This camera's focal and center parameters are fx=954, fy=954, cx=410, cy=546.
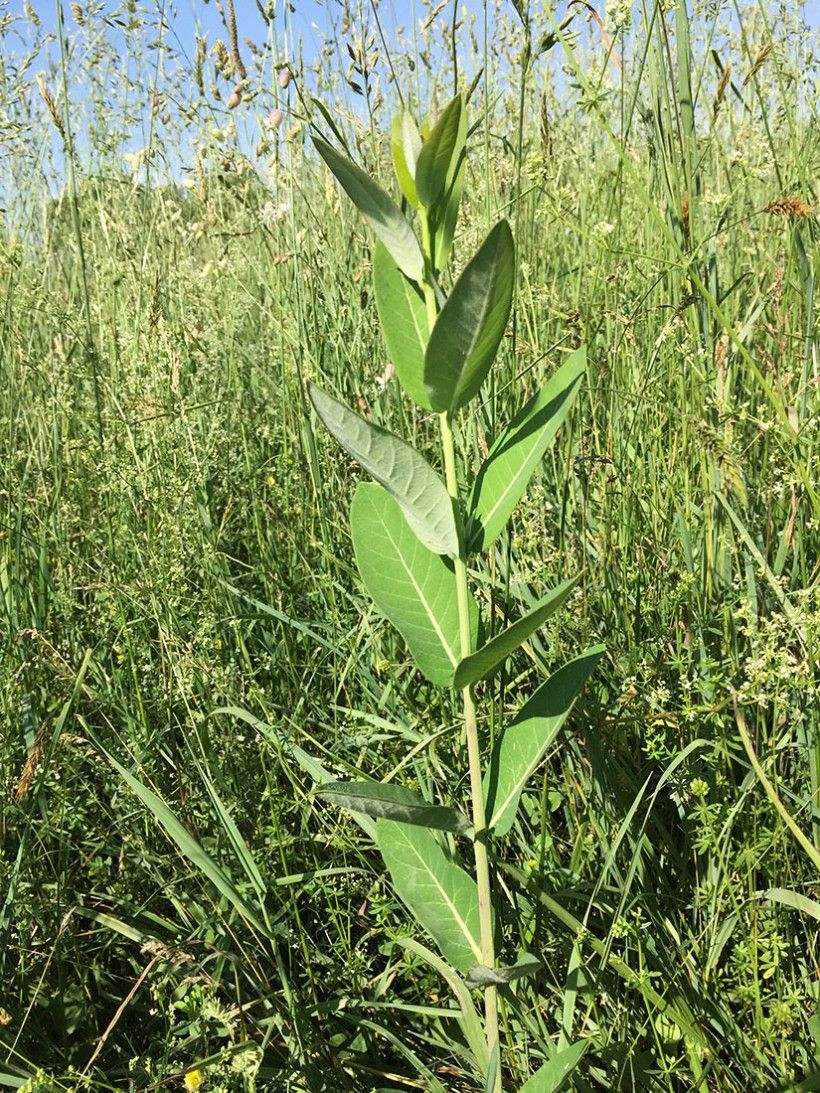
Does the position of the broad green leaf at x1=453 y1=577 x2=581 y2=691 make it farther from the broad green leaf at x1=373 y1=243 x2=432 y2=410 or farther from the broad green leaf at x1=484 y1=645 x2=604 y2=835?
the broad green leaf at x1=373 y1=243 x2=432 y2=410

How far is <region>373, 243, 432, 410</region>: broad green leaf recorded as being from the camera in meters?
0.93

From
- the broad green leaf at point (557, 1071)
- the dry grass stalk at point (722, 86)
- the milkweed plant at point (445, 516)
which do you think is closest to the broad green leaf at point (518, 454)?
the milkweed plant at point (445, 516)

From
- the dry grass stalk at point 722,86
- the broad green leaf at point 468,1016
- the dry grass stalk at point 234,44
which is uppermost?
the dry grass stalk at point 234,44

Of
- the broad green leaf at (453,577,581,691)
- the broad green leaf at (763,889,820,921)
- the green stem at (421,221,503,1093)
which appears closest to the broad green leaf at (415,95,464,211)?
the green stem at (421,221,503,1093)

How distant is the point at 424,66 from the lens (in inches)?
109

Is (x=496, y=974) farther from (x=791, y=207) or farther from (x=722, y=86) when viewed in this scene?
(x=722, y=86)

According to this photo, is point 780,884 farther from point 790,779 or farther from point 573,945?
point 573,945

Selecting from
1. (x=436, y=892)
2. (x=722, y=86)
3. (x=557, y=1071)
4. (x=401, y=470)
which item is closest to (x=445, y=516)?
(x=401, y=470)

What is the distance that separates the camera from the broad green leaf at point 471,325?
2.55 ft

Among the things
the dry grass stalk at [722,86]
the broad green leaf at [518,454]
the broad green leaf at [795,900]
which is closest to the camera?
the broad green leaf at [518,454]

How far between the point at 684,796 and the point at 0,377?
6.68 feet

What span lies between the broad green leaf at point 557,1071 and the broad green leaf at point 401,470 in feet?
1.67

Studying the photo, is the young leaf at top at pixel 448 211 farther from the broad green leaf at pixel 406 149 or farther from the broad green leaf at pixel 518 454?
the broad green leaf at pixel 518 454

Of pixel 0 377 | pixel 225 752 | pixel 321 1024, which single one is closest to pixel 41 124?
pixel 0 377
